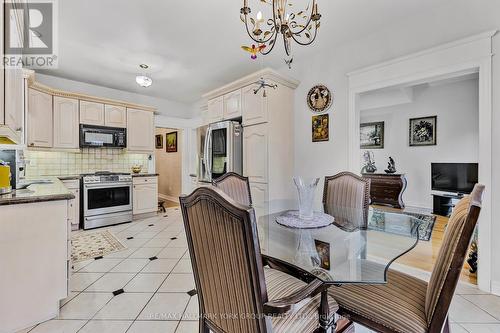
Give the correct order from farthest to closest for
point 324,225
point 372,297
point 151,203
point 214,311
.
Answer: point 151,203, point 324,225, point 372,297, point 214,311

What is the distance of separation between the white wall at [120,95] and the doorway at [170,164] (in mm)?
528

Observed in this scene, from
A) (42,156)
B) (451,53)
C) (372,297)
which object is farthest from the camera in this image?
(42,156)

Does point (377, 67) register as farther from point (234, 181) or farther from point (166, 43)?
point (166, 43)

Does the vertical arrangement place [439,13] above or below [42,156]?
above

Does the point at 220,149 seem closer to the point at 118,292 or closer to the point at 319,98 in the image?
the point at 319,98

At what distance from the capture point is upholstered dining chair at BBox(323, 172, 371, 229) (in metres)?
1.92

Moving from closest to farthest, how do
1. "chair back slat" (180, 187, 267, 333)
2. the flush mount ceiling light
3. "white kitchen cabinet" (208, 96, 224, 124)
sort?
"chair back slat" (180, 187, 267, 333) < the flush mount ceiling light < "white kitchen cabinet" (208, 96, 224, 124)

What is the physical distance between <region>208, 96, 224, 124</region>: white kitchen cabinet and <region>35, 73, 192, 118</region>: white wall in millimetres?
1851

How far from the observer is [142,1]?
7.02 feet

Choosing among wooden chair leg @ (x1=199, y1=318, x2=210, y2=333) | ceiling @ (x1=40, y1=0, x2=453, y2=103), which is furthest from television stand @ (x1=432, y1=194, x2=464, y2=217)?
wooden chair leg @ (x1=199, y1=318, x2=210, y2=333)

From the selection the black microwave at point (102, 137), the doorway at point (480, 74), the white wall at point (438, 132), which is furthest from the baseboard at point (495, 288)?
the black microwave at point (102, 137)

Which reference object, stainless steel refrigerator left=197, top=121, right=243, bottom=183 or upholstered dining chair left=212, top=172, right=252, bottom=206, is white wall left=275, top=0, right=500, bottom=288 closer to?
stainless steel refrigerator left=197, top=121, right=243, bottom=183

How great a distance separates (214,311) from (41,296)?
5.01 feet

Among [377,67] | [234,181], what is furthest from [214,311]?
[377,67]
